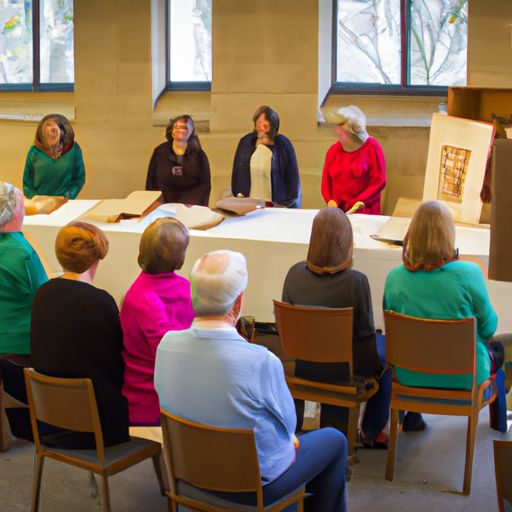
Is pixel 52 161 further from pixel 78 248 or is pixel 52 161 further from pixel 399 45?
pixel 399 45

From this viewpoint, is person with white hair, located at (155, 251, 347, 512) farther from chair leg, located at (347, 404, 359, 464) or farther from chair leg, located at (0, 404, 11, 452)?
chair leg, located at (0, 404, 11, 452)

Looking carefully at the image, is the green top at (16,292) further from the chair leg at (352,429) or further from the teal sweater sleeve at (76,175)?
the teal sweater sleeve at (76,175)

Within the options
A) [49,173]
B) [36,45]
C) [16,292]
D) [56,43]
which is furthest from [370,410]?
[36,45]

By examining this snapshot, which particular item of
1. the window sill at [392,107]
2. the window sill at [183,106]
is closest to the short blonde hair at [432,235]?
the window sill at [392,107]

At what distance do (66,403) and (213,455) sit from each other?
29.8 inches

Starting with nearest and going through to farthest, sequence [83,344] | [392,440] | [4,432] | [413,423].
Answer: [83,344], [392,440], [4,432], [413,423]

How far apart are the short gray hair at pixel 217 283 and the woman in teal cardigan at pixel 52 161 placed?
393 cm

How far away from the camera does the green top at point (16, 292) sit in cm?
448

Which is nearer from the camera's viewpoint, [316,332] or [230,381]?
[230,381]

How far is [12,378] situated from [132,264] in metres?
1.05

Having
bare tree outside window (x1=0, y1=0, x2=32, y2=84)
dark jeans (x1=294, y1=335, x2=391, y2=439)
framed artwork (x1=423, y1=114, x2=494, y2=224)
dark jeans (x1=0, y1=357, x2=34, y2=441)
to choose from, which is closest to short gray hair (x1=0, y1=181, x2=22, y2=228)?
dark jeans (x1=0, y1=357, x2=34, y2=441)

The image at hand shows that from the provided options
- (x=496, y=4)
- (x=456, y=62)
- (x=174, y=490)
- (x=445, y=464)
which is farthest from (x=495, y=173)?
(x=456, y=62)

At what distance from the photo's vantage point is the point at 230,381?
298 cm

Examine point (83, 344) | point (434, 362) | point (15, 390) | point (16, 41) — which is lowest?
point (15, 390)
